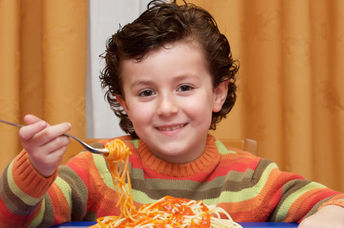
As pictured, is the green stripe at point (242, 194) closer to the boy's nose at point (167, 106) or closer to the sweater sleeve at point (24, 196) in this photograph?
the boy's nose at point (167, 106)

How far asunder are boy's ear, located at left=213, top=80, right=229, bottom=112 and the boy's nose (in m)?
0.21

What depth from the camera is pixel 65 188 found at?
917mm

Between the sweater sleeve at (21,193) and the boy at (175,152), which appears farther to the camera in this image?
the boy at (175,152)

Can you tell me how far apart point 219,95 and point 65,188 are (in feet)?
1.65

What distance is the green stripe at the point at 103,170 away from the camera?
3.35 ft

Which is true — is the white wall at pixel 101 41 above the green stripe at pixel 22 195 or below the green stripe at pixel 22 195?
above

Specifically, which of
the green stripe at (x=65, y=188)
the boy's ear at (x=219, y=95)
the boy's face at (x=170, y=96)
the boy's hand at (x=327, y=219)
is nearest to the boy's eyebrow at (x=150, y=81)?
the boy's face at (x=170, y=96)

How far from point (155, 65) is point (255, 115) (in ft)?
3.05

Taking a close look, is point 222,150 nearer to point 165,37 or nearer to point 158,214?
point 165,37

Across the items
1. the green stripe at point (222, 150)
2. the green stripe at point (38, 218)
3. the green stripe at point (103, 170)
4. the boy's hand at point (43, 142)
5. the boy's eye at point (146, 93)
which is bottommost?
the green stripe at point (38, 218)

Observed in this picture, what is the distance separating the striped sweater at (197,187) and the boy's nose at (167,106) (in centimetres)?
18

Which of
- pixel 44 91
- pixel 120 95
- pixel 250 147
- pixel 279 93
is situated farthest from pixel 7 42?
pixel 279 93

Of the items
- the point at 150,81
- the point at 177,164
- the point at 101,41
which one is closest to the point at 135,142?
the point at 177,164

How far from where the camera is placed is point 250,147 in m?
1.37
